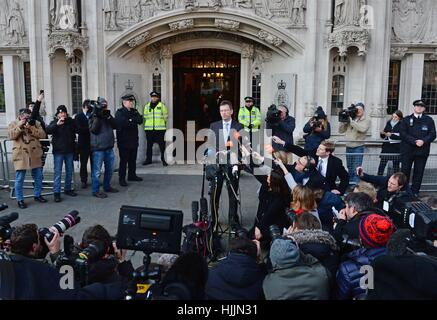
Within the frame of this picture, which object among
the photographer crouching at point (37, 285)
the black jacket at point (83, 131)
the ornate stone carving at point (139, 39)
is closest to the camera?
the photographer crouching at point (37, 285)

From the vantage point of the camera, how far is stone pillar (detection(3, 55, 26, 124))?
1152cm

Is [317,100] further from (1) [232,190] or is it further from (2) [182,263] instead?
(2) [182,263]

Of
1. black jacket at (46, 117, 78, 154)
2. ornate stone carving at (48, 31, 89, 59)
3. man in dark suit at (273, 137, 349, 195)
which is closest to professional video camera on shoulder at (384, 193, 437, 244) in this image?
man in dark suit at (273, 137, 349, 195)

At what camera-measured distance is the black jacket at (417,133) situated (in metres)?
7.80

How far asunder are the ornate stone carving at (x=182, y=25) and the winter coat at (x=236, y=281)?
8.45 m

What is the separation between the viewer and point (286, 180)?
17.6ft

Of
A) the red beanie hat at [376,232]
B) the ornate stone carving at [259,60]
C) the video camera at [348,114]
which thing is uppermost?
the ornate stone carving at [259,60]

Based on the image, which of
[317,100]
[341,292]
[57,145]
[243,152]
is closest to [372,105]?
[317,100]

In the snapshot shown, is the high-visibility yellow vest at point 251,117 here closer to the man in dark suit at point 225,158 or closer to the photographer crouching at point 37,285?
the man in dark suit at point 225,158

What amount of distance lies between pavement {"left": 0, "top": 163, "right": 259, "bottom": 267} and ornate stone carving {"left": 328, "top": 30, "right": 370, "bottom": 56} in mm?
3487

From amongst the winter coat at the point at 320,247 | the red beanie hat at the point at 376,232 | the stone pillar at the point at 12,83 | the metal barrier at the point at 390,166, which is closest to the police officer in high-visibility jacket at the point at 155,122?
the stone pillar at the point at 12,83

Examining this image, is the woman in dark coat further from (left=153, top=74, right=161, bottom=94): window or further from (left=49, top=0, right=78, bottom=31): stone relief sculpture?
(left=49, top=0, right=78, bottom=31): stone relief sculpture

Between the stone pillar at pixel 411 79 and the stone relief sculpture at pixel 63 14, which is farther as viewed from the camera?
the stone pillar at pixel 411 79

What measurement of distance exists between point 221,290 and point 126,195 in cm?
577
